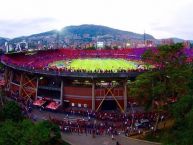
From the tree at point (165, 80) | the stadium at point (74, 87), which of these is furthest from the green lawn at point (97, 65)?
the tree at point (165, 80)

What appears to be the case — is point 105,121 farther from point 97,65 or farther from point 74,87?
point 97,65

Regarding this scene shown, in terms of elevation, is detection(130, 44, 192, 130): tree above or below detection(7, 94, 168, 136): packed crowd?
above

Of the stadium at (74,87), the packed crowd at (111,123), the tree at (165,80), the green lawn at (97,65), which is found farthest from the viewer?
the green lawn at (97,65)

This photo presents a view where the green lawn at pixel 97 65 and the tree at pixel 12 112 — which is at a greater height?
the green lawn at pixel 97 65

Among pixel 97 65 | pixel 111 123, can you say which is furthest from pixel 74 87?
pixel 97 65

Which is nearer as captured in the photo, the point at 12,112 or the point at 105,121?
the point at 12,112

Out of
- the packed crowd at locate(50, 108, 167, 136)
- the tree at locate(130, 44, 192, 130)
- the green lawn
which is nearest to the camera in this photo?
the tree at locate(130, 44, 192, 130)

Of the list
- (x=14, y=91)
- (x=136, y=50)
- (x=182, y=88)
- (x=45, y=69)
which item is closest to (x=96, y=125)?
(x=182, y=88)

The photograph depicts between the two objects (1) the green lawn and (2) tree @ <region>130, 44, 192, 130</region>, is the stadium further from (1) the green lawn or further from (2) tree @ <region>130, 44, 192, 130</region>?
(1) the green lawn

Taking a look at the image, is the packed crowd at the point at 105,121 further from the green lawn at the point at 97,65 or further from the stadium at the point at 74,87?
the green lawn at the point at 97,65

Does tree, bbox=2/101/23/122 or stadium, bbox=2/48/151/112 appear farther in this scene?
stadium, bbox=2/48/151/112

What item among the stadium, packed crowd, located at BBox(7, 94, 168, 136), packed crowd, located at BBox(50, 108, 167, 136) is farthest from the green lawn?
packed crowd, located at BBox(50, 108, 167, 136)
